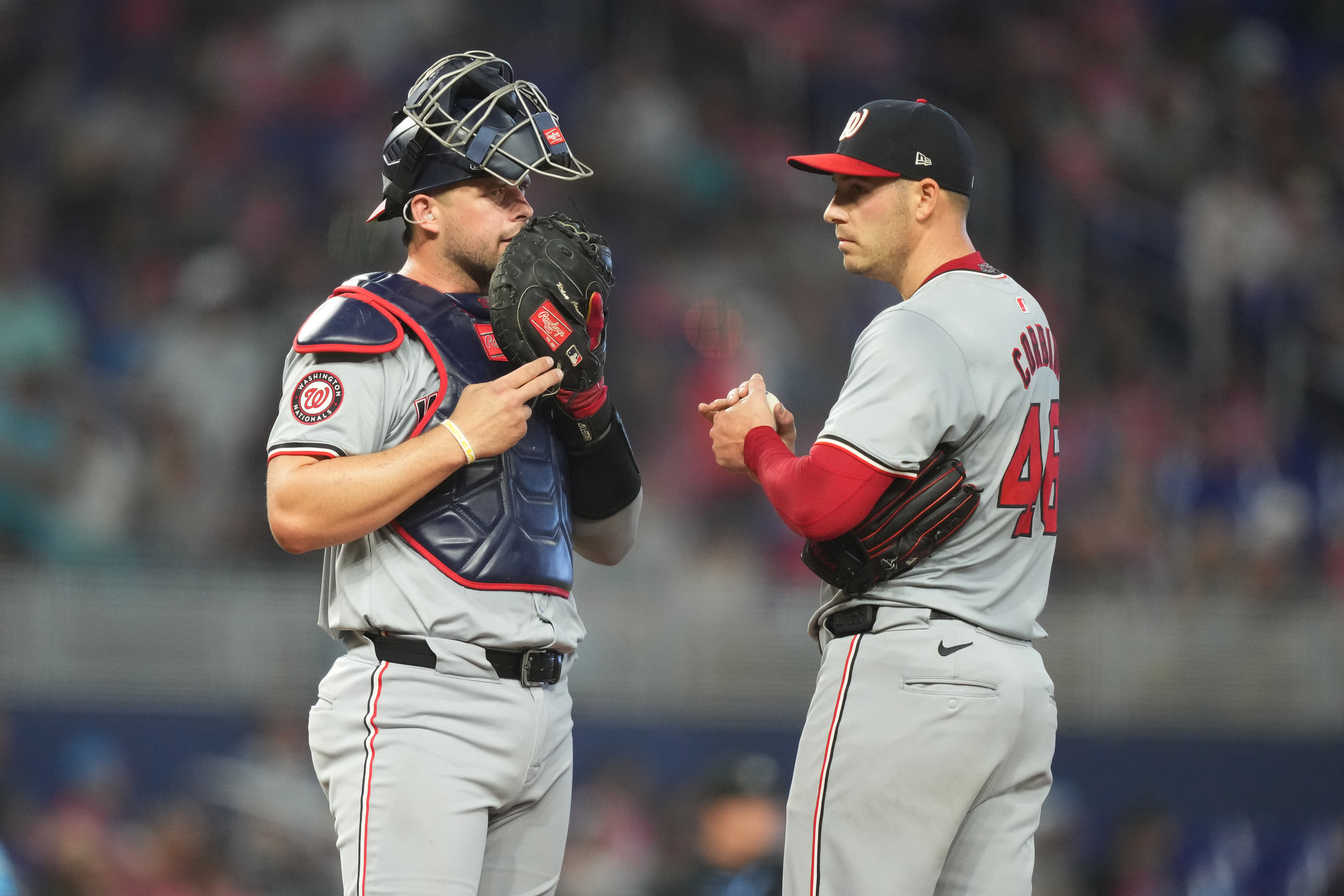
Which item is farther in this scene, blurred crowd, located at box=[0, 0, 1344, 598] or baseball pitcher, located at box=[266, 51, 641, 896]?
blurred crowd, located at box=[0, 0, 1344, 598]

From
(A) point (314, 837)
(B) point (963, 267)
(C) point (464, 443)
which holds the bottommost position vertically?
(A) point (314, 837)

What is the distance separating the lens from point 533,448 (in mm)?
3221

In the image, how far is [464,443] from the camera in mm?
2961

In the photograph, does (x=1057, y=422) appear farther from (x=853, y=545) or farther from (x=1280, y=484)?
(x=1280, y=484)

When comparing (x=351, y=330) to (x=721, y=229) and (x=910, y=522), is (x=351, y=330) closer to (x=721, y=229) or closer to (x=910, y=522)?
(x=910, y=522)

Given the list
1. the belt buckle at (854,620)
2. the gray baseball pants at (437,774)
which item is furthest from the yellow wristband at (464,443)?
the belt buckle at (854,620)

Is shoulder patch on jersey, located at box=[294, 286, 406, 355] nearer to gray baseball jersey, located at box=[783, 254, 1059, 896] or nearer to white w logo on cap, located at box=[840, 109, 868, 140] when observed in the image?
gray baseball jersey, located at box=[783, 254, 1059, 896]

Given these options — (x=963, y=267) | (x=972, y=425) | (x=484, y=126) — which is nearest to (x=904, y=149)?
(x=963, y=267)

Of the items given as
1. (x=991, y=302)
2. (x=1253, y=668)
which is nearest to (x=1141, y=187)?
(x=1253, y=668)

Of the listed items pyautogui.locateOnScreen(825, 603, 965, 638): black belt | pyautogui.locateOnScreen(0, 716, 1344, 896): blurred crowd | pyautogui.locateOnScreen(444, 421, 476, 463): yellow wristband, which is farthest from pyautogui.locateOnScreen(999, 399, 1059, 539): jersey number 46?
pyautogui.locateOnScreen(0, 716, 1344, 896): blurred crowd

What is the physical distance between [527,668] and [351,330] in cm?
75

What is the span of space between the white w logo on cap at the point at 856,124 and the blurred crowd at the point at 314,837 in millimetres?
3722

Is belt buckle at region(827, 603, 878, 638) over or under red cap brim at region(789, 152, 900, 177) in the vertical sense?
under

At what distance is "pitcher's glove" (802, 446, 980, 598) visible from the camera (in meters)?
3.09
